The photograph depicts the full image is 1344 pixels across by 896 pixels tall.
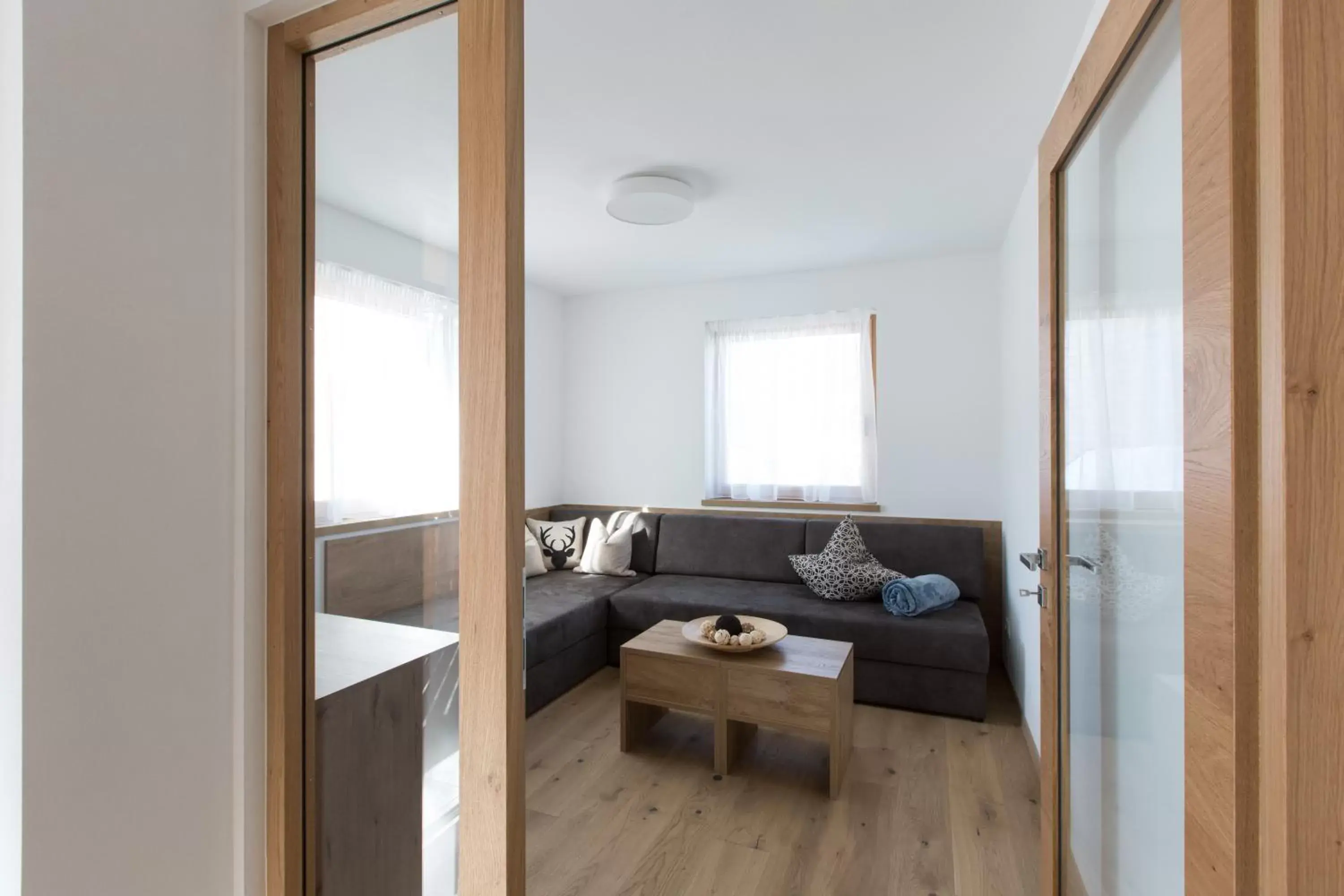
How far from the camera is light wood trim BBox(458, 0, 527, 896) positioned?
978mm

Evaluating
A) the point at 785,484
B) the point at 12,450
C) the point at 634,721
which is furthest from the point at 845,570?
the point at 12,450

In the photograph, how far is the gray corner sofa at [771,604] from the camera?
3.11 meters

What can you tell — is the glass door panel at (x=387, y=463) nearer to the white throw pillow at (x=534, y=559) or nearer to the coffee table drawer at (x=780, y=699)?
the coffee table drawer at (x=780, y=699)

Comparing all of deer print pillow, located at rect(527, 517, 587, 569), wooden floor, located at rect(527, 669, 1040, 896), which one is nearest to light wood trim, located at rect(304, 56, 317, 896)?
wooden floor, located at rect(527, 669, 1040, 896)

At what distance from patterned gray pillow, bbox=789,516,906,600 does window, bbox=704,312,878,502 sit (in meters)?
0.50

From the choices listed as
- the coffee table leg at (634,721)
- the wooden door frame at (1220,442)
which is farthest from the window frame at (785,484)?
the wooden door frame at (1220,442)

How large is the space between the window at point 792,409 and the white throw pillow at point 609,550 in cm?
71

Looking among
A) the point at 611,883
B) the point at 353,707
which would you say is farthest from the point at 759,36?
the point at 611,883

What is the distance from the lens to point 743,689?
254cm

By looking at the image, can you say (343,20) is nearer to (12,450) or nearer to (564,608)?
(12,450)

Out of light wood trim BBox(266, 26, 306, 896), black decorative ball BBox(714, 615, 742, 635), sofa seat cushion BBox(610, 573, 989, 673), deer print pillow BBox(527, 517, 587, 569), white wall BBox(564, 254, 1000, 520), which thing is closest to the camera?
light wood trim BBox(266, 26, 306, 896)

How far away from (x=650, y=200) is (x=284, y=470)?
2.04 m

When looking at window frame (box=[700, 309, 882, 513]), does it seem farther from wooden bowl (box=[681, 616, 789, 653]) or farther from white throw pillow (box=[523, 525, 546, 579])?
wooden bowl (box=[681, 616, 789, 653])

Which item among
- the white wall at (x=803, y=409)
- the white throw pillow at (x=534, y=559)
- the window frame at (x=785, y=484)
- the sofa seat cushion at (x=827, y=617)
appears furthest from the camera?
the window frame at (x=785, y=484)
